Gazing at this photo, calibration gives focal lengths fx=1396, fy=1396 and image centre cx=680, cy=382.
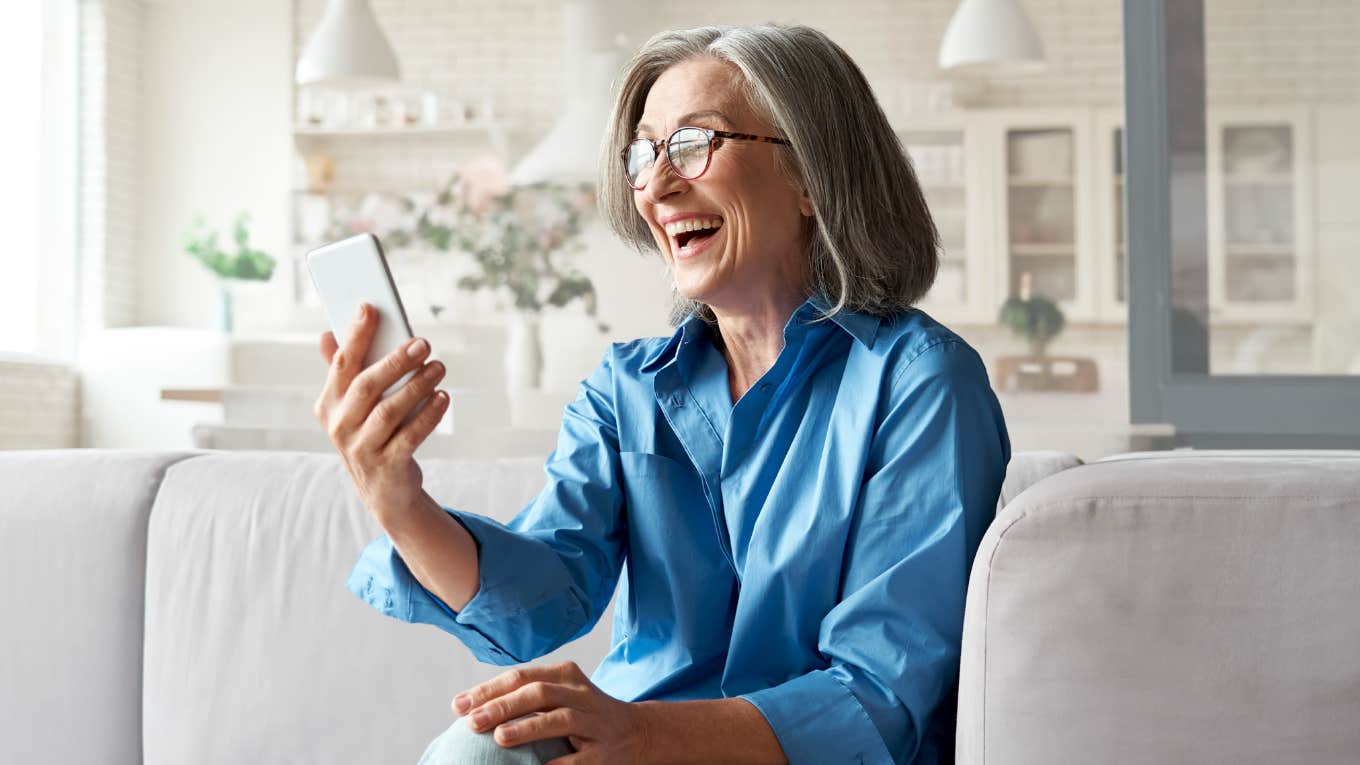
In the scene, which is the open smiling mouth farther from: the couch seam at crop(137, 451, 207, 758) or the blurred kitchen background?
the blurred kitchen background

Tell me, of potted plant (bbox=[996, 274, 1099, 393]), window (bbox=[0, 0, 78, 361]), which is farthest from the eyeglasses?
window (bbox=[0, 0, 78, 361])

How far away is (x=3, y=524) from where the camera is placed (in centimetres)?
185

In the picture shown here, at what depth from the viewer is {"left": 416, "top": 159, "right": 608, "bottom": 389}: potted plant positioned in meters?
6.56

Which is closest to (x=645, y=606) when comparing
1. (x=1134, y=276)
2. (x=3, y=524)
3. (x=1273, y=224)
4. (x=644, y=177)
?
(x=644, y=177)

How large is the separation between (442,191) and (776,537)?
20.0 ft

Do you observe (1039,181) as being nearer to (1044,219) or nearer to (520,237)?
(1044,219)

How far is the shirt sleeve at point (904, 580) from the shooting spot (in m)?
1.09

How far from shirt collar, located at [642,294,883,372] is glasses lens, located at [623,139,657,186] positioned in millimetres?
156

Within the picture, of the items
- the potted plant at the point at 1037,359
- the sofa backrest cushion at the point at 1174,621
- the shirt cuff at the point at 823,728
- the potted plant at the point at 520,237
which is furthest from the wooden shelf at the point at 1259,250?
the potted plant at the point at 520,237

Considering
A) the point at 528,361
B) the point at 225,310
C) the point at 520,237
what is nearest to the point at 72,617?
the point at 528,361

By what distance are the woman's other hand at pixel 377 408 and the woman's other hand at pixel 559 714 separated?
18 centimetres

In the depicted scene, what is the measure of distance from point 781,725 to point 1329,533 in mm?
421

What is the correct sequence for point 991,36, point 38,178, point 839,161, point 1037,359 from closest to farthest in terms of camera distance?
point 839,161 → point 991,36 → point 1037,359 → point 38,178

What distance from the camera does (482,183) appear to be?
7.03m
